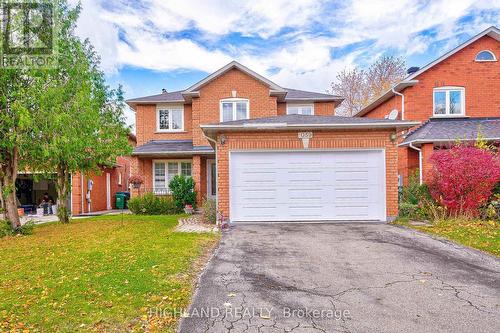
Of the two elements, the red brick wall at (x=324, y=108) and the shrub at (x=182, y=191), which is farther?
the red brick wall at (x=324, y=108)

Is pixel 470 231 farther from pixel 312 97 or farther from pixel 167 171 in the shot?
pixel 167 171

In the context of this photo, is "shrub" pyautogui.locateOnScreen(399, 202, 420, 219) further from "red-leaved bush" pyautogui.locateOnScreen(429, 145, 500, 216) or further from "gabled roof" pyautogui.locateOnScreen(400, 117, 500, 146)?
"gabled roof" pyautogui.locateOnScreen(400, 117, 500, 146)

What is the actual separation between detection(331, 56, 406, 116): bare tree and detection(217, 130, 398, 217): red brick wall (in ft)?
75.8

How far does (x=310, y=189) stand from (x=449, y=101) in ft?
34.7

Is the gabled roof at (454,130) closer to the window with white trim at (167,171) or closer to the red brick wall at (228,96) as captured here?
the red brick wall at (228,96)

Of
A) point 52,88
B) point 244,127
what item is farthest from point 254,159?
point 52,88

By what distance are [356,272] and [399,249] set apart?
6.89 feet

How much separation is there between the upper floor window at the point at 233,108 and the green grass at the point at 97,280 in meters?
8.87

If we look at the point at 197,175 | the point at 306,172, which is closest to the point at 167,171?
the point at 197,175

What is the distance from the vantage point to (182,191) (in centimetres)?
1546

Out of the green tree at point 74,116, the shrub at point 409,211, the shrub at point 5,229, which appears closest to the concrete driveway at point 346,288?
the shrub at point 409,211

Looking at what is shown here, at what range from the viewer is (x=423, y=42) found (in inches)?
1014

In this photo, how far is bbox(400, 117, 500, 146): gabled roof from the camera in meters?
13.5

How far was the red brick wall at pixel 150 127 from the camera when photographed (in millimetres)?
17953
